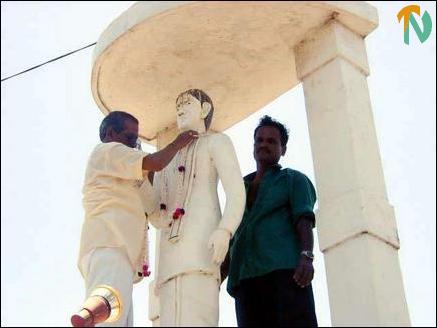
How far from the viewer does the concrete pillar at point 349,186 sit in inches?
210

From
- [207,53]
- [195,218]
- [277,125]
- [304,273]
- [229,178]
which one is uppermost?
[207,53]

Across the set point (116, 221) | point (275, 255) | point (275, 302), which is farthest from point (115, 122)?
point (275, 302)

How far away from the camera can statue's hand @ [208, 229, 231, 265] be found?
570cm

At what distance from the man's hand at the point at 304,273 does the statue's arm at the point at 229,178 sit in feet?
1.55

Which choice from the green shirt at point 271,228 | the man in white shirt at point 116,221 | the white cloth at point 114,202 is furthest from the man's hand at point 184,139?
the green shirt at point 271,228

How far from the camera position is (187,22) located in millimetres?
6559

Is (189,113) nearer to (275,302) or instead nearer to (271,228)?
(271,228)

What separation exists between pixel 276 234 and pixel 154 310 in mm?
1366

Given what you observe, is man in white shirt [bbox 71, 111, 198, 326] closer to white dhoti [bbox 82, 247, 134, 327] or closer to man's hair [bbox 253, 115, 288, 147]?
white dhoti [bbox 82, 247, 134, 327]

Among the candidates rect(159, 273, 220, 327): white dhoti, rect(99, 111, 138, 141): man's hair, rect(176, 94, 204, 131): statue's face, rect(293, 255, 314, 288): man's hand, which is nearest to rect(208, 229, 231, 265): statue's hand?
rect(159, 273, 220, 327): white dhoti

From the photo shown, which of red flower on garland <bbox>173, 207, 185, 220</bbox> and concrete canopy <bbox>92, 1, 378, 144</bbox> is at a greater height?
concrete canopy <bbox>92, 1, 378, 144</bbox>

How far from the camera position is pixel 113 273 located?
5738mm

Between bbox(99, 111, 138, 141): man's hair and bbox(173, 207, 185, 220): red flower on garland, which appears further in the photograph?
bbox(99, 111, 138, 141): man's hair

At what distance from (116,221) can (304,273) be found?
4.17ft
